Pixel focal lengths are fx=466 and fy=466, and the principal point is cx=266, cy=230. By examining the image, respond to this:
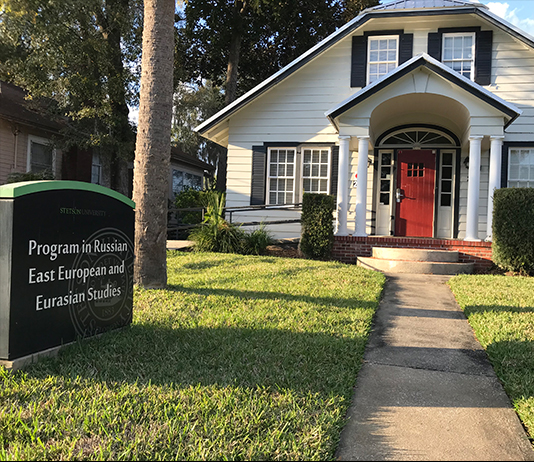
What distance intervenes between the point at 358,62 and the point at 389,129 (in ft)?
6.98

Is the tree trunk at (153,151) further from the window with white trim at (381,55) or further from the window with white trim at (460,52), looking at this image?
the window with white trim at (460,52)

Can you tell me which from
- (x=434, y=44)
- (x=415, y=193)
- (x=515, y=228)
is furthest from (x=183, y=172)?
(x=515, y=228)

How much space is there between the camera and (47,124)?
17391 millimetres

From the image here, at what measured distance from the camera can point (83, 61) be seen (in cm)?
1595

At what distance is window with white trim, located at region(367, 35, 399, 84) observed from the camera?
1330cm

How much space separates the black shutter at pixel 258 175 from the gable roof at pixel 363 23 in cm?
136

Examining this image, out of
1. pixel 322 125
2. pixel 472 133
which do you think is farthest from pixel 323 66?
pixel 472 133

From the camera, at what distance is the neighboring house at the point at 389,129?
1244 cm

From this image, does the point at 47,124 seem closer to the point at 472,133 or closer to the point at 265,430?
the point at 472,133

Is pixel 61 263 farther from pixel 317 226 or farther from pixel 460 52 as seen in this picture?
pixel 460 52

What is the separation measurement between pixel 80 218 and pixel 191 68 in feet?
65.3

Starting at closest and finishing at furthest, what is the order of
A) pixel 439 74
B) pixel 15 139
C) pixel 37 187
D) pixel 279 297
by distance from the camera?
pixel 37 187 < pixel 279 297 < pixel 439 74 < pixel 15 139

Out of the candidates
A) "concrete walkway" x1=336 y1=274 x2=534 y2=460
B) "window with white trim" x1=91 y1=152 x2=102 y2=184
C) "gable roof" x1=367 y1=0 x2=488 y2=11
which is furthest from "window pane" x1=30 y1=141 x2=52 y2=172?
"concrete walkway" x1=336 y1=274 x2=534 y2=460

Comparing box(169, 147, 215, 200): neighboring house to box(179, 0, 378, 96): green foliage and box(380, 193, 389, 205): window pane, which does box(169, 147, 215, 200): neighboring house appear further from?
box(380, 193, 389, 205): window pane
